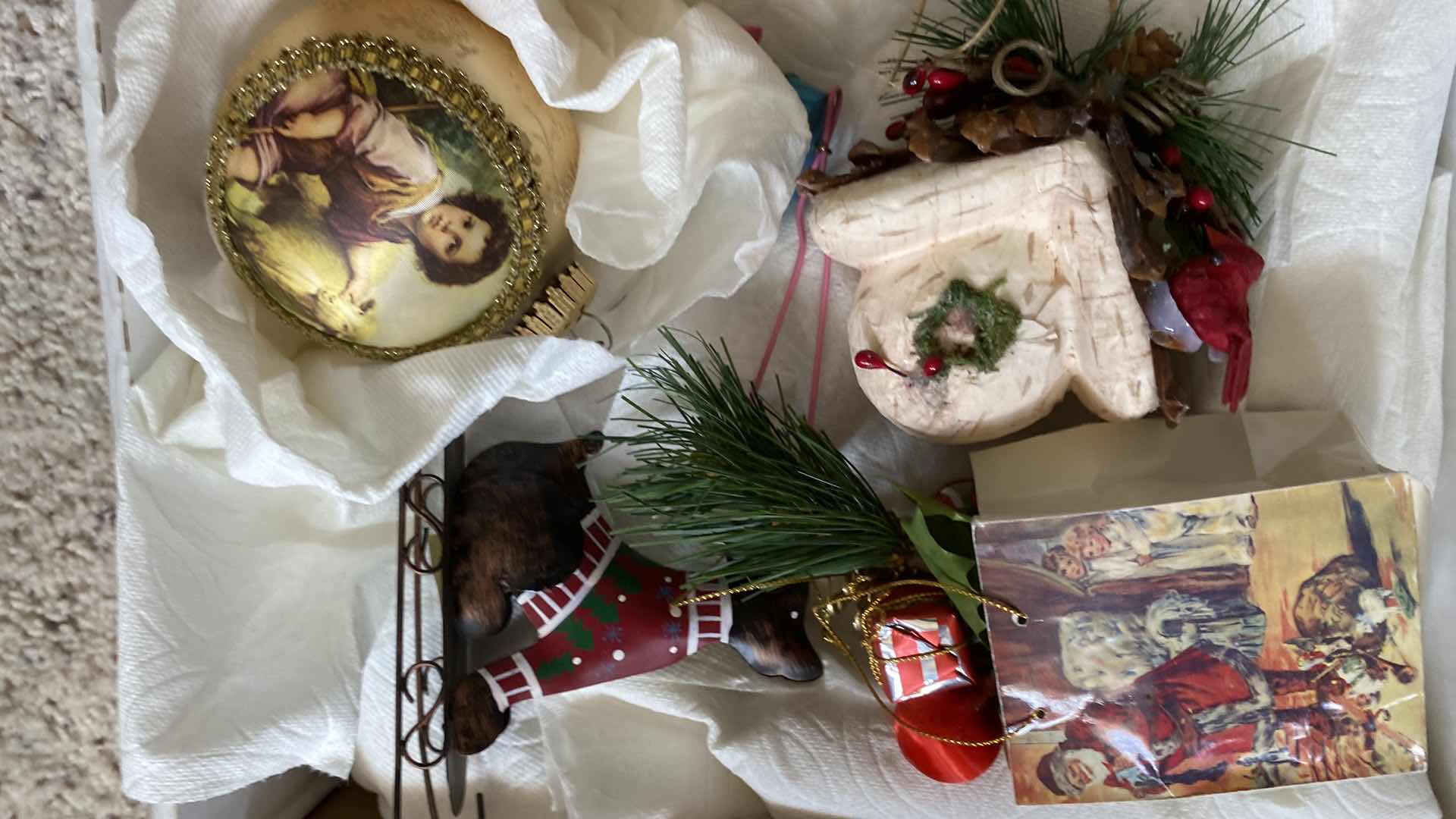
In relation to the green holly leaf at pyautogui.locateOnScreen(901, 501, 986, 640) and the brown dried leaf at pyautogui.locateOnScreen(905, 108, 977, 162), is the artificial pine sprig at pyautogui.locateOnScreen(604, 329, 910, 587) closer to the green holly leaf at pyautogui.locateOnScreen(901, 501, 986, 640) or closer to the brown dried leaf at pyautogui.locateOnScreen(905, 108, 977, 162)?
the green holly leaf at pyautogui.locateOnScreen(901, 501, 986, 640)

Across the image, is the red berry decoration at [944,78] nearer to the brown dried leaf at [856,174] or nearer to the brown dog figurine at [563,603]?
the brown dried leaf at [856,174]

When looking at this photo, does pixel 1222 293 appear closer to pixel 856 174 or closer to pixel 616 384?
pixel 856 174

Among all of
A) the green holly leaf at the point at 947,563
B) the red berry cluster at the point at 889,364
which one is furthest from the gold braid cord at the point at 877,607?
the red berry cluster at the point at 889,364

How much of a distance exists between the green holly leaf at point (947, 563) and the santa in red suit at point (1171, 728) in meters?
0.08

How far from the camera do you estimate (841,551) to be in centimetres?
57

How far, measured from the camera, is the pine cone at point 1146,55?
1.65 ft

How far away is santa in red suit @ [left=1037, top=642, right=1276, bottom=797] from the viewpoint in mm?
495

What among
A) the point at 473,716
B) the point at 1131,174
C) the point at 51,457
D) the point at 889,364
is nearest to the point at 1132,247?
the point at 1131,174

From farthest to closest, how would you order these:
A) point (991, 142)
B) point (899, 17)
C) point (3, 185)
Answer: point (3, 185)
point (899, 17)
point (991, 142)

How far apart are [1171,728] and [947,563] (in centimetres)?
14

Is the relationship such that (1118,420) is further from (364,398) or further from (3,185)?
(3,185)

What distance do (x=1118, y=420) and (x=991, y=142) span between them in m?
0.17

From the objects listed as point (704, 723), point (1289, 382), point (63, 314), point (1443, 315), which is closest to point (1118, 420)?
point (1289, 382)

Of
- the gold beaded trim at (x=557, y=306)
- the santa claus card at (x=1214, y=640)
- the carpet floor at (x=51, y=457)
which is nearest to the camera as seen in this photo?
the santa claus card at (x=1214, y=640)
